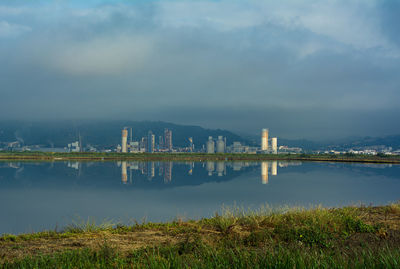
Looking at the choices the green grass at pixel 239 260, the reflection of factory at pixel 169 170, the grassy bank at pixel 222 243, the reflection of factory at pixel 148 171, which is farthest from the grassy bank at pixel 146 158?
the green grass at pixel 239 260

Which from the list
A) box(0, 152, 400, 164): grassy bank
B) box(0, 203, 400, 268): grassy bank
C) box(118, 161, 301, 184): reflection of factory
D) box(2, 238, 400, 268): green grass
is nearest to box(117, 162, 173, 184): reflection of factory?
box(118, 161, 301, 184): reflection of factory

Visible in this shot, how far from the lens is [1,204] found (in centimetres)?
1614

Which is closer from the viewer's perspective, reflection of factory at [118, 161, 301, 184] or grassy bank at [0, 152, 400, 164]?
reflection of factory at [118, 161, 301, 184]

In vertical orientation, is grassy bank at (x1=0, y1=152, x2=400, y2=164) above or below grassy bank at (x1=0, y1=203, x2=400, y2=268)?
below

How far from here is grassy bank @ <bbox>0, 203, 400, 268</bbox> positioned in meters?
5.22

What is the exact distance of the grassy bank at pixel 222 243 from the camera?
5223 mm

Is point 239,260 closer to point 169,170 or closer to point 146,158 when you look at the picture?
point 169,170

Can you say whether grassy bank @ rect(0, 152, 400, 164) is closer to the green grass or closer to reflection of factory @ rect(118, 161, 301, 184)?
reflection of factory @ rect(118, 161, 301, 184)

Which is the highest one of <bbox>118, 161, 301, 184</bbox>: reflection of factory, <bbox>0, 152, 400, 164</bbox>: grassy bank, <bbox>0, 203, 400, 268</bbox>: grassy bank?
<bbox>0, 203, 400, 268</bbox>: grassy bank

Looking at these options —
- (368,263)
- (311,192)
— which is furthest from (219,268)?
(311,192)

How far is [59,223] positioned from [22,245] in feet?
15.0

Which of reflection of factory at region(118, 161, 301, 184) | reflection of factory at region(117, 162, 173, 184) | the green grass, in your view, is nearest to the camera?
the green grass

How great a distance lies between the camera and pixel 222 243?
7.18 meters

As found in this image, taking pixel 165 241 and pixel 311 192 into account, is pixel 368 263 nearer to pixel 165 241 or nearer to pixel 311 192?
pixel 165 241
